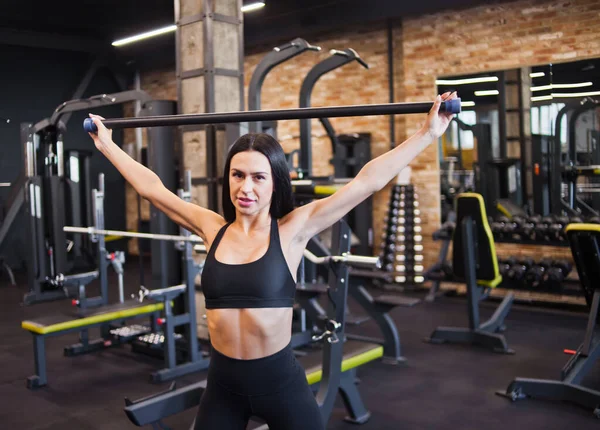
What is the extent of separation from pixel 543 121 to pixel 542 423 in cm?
341

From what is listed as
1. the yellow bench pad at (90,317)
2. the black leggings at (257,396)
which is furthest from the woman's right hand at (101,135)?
the yellow bench pad at (90,317)

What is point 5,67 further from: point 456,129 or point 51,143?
point 456,129

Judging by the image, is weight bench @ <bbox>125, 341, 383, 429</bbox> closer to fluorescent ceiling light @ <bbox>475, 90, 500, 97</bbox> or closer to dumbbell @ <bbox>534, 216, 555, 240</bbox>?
dumbbell @ <bbox>534, 216, 555, 240</bbox>

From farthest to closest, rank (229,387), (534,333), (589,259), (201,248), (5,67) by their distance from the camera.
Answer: (5,67) < (534,333) < (201,248) < (589,259) < (229,387)

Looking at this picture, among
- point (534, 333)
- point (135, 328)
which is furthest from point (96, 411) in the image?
point (534, 333)

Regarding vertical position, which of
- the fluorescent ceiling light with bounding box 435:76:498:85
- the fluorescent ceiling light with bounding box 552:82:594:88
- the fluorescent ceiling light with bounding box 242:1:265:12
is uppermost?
the fluorescent ceiling light with bounding box 242:1:265:12

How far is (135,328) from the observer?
4.73 meters

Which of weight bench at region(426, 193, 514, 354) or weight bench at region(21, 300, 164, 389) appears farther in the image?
weight bench at region(426, 193, 514, 354)

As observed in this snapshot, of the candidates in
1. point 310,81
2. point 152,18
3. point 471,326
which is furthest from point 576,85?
point 152,18

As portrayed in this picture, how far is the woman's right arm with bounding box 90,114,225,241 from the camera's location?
5.73ft

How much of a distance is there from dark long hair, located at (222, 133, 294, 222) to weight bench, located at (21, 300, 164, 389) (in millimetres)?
2608

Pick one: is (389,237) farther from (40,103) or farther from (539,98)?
(40,103)

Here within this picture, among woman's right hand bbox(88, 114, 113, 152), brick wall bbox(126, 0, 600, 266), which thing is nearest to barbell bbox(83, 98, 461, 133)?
woman's right hand bbox(88, 114, 113, 152)

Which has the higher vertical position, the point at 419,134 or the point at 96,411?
the point at 419,134
